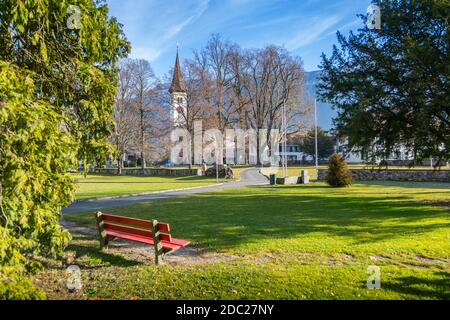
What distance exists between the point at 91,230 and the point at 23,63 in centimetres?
621

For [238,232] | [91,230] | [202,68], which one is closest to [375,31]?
[238,232]

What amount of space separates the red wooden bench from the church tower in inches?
1528

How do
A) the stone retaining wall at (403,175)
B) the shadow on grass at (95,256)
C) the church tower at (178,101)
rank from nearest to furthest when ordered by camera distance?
the shadow on grass at (95,256)
the stone retaining wall at (403,175)
the church tower at (178,101)

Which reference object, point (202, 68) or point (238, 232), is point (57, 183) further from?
point (202, 68)

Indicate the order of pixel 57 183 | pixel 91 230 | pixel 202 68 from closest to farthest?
pixel 57 183, pixel 91 230, pixel 202 68

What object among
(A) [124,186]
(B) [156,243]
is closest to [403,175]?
(A) [124,186]

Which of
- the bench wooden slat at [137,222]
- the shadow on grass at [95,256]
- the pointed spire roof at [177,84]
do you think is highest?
the pointed spire roof at [177,84]

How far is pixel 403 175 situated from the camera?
33.6 meters

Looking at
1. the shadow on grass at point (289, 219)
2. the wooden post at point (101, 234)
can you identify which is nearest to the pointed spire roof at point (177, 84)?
the shadow on grass at point (289, 219)

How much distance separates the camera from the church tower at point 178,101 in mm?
47341

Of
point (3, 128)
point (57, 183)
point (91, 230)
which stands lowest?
point (91, 230)

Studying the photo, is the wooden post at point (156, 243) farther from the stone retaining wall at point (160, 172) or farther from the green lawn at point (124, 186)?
the stone retaining wall at point (160, 172)

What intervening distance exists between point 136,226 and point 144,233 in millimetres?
378

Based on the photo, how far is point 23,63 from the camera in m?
5.39
